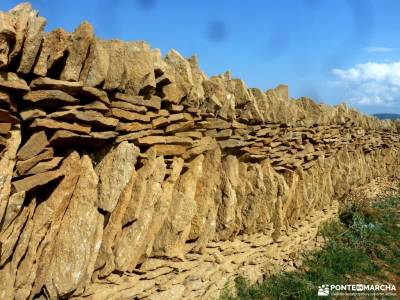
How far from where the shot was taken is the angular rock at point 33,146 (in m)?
2.78

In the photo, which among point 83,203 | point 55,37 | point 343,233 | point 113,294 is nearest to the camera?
point 55,37

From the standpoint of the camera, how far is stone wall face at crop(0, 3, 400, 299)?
9.13 ft

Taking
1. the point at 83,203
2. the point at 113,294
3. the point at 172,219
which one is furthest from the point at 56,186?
the point at 172,219

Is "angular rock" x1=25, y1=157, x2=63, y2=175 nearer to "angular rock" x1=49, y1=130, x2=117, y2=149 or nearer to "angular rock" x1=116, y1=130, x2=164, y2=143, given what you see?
"angular rock" x1=49, y1=130, x2=117, y2=149

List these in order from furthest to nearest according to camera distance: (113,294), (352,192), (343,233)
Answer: (352,192)
(343,233)
(113,294)

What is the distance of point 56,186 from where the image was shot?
3.04m

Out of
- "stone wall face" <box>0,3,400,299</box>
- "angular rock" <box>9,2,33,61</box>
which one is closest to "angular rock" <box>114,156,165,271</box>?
"stone wall face" <box>0,3,400,299</box>

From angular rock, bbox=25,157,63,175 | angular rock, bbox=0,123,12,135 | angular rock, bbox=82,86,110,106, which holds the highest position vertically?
angular rock, bbox=82,86,110,106

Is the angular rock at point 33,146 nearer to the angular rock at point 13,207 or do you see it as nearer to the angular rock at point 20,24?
the angular rock at point 13,207

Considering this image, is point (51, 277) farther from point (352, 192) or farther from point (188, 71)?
point (352, 192)

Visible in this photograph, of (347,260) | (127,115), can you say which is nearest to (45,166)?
(127,115)

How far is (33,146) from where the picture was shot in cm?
284

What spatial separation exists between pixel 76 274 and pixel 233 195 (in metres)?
2.36

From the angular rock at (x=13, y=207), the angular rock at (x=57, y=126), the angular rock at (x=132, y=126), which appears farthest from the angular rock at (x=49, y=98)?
the angular rock at (x=13, y=207)
